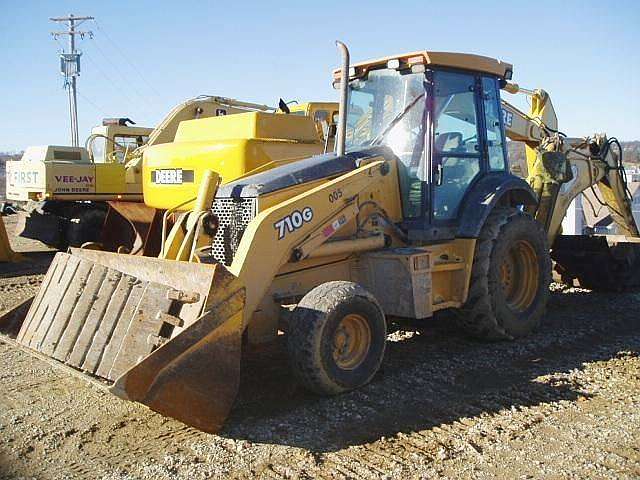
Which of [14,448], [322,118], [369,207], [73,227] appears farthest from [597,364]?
[73,227]

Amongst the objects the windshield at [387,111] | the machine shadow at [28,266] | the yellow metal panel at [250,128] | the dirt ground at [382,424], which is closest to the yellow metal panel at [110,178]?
the machine shadow at [28,266]

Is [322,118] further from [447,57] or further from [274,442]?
[274,442]

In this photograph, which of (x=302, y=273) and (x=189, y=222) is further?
(x=302, y=273)

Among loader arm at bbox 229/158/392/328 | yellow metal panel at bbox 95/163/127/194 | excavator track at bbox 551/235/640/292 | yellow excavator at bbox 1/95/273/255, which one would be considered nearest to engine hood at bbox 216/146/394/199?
loader arm at bbox 229/158/392/328

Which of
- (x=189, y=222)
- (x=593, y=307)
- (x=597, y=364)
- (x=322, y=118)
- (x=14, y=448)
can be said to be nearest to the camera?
(x=14, y=448)

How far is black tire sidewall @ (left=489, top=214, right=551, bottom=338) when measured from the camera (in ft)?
19.1

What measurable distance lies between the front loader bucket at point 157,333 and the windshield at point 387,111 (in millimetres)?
2429

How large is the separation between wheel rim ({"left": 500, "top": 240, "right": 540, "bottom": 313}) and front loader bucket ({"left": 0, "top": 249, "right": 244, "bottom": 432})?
128 inches

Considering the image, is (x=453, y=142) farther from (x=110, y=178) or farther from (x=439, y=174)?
(x=110, y=178)

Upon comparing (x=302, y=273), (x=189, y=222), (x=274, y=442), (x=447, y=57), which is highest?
(x=447, y=57)

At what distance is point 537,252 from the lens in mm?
6348

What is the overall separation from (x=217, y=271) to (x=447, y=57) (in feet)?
10.0

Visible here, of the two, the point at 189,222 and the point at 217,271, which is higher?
the point at 189,222

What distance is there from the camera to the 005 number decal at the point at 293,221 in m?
4.66
